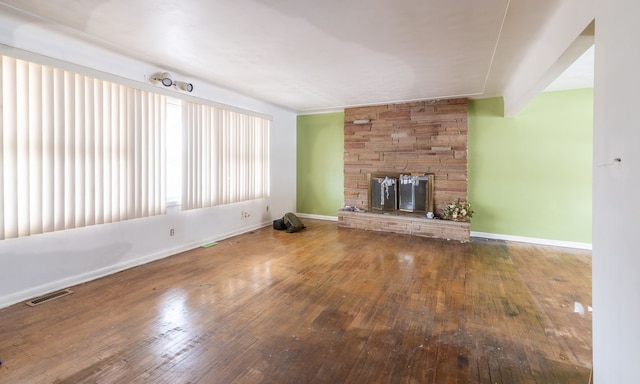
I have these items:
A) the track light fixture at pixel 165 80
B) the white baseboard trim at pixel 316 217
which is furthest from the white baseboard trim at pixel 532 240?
the track light fixture at pixel 165 80

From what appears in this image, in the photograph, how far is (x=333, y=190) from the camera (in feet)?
22.3

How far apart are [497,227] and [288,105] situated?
469 centimetres

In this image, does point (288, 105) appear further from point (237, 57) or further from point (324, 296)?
point (324, 296)

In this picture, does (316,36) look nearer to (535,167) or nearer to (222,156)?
(222,156)

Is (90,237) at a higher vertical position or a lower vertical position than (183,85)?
lower

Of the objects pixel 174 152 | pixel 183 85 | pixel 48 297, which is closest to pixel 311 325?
pixel 48 297

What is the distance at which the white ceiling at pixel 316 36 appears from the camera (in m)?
2.29

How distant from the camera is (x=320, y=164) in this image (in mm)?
6902

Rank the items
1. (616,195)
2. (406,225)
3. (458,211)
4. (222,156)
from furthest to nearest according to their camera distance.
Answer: (406,225) < (458,211) < (222,156) < (616,195)

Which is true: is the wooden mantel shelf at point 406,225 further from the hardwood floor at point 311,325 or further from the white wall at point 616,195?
the white wall at point 616,195

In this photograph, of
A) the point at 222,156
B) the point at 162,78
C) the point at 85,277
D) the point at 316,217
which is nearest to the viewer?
the point at 85,277

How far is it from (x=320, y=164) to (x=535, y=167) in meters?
4.18

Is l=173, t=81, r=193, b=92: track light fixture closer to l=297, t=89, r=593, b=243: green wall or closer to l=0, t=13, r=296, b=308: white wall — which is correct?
l=0, t=13, r=296, b=308: white wall

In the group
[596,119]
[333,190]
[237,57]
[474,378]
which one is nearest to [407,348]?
[474,378]
